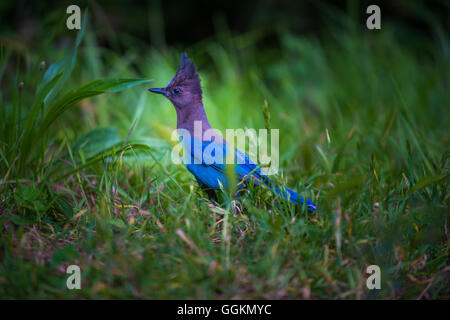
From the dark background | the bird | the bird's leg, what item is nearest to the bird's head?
the bird

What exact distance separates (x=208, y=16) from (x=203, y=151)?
4.06 meters

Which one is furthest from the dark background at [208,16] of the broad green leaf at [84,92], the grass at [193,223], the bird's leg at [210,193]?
the bird's leg at [210,193]

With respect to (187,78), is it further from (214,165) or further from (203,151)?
(214,165)

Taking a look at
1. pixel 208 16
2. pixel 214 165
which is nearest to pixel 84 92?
pixel 214 165

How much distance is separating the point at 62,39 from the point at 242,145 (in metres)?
2.96

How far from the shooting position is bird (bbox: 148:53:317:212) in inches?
93.9

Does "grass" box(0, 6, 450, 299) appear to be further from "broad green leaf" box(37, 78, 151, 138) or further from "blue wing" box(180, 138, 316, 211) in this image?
"blue wing" box(180, 138, 316, 211)

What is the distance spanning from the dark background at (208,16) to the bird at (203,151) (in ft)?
8.51

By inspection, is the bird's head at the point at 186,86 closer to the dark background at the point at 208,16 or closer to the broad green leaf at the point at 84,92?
the broad green leaf at the point at 84,92

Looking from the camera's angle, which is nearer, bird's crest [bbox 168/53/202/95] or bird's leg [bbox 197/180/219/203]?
bird's leg [bbox 197/180/219/203]

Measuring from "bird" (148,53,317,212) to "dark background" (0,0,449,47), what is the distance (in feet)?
8.51

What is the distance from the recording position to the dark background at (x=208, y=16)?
191 inches
